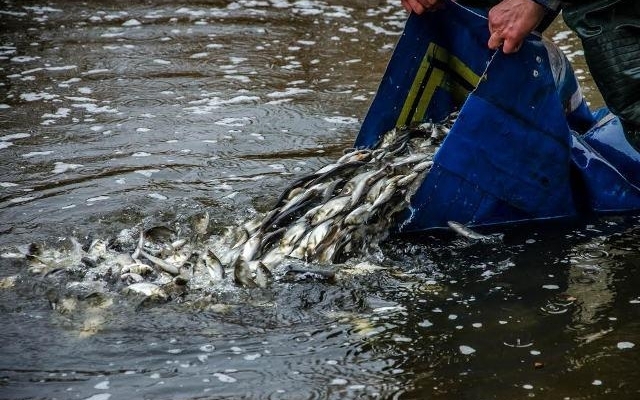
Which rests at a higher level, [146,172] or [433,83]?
[433,83]

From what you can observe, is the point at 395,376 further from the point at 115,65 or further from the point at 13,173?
the point at 115,65

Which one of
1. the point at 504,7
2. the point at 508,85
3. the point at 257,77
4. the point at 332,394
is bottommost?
the point at 332,394

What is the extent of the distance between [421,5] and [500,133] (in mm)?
1013

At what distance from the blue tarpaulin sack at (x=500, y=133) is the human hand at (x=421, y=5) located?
3.9 inches

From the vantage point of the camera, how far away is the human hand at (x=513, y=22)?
4.88 m

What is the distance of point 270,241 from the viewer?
5.07m

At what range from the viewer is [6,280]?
15.8ft

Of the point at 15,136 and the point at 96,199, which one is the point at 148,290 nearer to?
the point at 96,199

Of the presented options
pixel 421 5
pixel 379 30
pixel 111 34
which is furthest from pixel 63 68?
pixel 421 5

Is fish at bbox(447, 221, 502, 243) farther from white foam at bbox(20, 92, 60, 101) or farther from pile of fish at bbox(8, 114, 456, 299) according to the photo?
white foam at bbox(20, 92, 60, 101)

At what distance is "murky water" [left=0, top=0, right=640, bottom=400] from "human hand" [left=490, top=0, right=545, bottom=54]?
3.96 ft

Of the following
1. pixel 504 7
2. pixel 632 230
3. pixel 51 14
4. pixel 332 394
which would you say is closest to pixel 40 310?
pixel 332 394

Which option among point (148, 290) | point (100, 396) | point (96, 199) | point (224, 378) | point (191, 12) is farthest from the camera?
point (191, 12)

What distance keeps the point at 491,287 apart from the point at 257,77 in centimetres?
456
